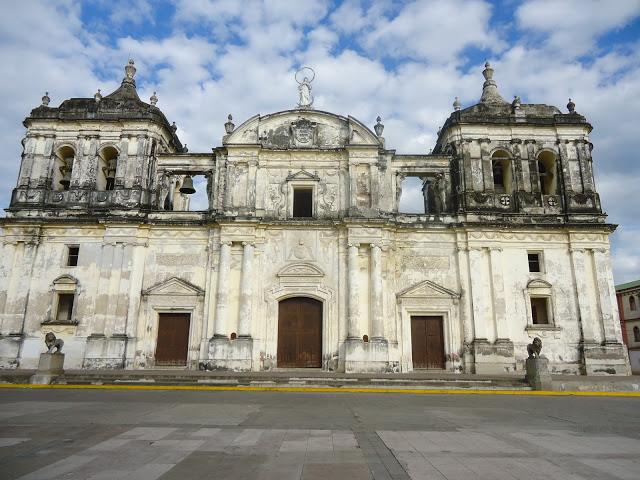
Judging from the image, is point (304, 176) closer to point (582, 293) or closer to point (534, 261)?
point (534, 261)

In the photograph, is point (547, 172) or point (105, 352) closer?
point (105, 352)

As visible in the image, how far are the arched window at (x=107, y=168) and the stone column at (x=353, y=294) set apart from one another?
12997 millimetres

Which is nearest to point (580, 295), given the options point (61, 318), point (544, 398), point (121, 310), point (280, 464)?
point (544, 398)

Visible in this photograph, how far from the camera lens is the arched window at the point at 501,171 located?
77.6ft

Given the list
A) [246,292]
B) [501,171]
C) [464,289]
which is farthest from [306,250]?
[501,171]

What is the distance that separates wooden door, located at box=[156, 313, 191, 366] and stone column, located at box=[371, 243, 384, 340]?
28.3 ft

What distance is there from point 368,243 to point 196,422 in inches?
539

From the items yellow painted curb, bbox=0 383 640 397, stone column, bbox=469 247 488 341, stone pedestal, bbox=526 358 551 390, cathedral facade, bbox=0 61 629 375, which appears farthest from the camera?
stone column, bbox=469 247 488 341

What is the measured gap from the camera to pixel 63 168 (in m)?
24.1

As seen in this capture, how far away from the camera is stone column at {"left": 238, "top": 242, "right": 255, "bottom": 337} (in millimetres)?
20188

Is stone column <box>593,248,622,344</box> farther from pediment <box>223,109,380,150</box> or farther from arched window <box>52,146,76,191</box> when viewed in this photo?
arched window <box>52,146,76,191</box>

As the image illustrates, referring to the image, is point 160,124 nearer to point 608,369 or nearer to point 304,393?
point 304,393

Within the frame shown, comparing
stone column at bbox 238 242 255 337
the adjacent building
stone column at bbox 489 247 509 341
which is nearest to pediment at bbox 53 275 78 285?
stone column at bbox 238 242 255 337

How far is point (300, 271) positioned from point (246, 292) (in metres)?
2.69
